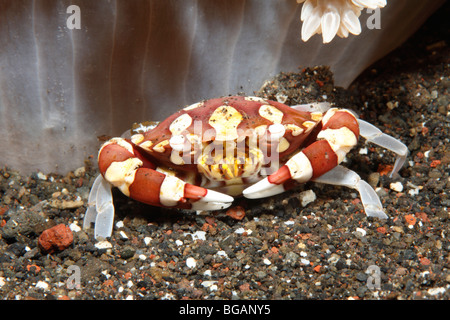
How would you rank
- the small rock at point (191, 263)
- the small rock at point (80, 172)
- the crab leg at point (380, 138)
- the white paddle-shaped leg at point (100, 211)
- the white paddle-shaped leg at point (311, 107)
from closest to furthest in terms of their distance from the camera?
the small rock at point (191, 263)
the white paddle-shaped leg at point (100, 211)
the crab leg at point (380, 138)
the white paddle-shaped leg at point (311, 107)
the small rock at point (80, 172)

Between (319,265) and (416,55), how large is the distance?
250 cm

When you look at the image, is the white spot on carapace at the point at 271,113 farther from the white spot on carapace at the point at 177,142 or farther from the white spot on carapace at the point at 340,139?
the white spot on carapace at the point at 177,142

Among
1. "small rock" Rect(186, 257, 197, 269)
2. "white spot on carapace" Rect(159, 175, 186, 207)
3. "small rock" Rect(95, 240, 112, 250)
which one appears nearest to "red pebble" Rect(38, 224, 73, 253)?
"small rock" Rect(95, 240, 112, 250)

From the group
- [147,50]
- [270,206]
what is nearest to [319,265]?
[270,206]

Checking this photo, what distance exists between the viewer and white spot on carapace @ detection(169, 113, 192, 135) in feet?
9.14

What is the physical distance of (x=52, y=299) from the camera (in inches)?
91.1

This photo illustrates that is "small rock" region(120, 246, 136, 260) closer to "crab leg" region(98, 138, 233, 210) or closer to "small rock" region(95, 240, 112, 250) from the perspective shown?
"small rock" region(95, 240, 112, 250)

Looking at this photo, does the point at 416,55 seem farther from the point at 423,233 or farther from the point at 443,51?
the point at 423,233

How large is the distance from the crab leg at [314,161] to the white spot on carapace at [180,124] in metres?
0.57

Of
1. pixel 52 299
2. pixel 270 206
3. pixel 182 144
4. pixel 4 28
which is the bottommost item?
Answer: pixel 52 299

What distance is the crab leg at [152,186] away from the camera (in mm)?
2662

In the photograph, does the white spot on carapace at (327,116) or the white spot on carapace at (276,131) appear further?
the white spot on carapace at (327,116)

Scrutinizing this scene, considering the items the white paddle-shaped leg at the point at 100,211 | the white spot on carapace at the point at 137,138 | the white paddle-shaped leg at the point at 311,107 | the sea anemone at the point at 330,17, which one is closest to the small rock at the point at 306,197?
the white paddle-shaped leg at the point at 311,107

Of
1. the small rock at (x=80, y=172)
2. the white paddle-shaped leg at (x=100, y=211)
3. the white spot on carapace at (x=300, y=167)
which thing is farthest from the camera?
the small rock at (x=80, y=172)
